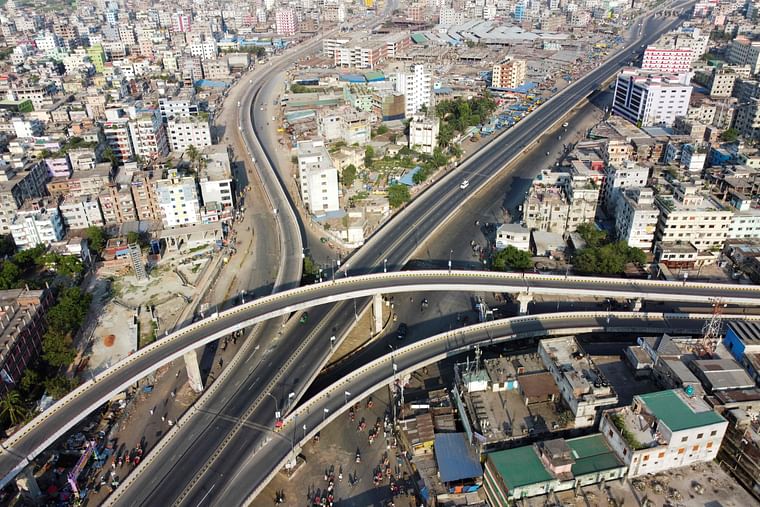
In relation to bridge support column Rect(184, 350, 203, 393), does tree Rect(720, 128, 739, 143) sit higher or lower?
higher

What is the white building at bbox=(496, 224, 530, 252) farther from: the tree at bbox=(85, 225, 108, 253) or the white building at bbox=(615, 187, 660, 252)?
the tree at bbox=(85, 225, 108, 253)

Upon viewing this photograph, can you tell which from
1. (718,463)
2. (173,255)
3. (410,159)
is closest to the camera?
(718,463)

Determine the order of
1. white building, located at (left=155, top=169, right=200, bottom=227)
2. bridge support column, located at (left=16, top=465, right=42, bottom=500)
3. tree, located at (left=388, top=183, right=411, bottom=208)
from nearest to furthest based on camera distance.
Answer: bridge support column, located at (left=16, top=465, right=42, bottom=500) → white building, located at (left=155, top=169, right=200, bottom=227) → tree, located at (left=388, top=183, right=411, bottom=208)

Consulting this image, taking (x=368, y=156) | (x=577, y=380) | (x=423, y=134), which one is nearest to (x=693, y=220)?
(x=577, y=380)

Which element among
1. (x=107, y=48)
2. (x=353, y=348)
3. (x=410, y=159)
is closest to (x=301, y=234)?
(x=353, y=348)

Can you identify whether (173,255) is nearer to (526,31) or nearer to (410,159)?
(410,159)

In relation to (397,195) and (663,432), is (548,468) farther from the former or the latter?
(397,195)

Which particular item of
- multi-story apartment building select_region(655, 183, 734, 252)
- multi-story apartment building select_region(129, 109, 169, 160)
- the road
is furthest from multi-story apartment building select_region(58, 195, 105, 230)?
multi-story apartment building select_region(655, 183, 734, 252)
